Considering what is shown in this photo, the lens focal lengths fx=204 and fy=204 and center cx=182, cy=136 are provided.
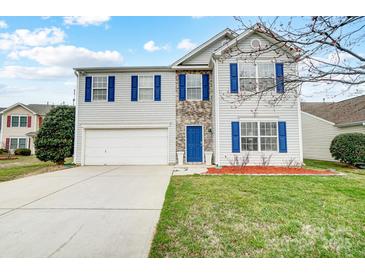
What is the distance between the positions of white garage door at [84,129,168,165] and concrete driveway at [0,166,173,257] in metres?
5.26

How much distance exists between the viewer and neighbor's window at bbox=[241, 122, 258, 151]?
1019cm

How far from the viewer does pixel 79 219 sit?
11.9 ft

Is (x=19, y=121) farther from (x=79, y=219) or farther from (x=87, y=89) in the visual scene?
(x=79, y=219)

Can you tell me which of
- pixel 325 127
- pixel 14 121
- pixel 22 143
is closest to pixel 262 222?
pixel 325 127

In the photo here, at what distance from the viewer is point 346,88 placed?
2875mm

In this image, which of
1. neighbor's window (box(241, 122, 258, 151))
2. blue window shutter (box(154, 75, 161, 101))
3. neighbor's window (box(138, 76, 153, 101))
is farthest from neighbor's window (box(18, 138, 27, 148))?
neighbor's window (box(241, 122, 258, 151))

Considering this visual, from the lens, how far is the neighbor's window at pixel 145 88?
11727 mm

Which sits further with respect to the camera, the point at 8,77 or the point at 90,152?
the point at 90,152

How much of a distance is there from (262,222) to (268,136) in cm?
758

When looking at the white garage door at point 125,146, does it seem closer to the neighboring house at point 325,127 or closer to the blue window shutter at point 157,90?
the blue window shutter at point 157,90

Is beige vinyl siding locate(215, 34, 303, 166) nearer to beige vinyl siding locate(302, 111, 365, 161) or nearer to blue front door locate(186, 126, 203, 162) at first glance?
blue front door locate(186, 126, 203, 162)

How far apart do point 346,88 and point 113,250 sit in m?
3.85
